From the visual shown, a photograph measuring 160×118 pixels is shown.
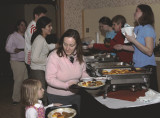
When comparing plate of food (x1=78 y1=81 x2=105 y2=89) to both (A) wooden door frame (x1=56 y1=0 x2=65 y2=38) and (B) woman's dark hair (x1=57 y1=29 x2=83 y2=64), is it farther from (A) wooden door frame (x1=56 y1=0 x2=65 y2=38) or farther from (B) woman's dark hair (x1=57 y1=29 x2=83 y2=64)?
(A) wooden door frame (x1=56 y1=0 x2=65 y2=38)

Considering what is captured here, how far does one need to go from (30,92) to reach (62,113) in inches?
9.9

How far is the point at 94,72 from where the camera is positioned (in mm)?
1860

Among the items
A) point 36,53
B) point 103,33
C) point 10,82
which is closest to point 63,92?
point 36,53

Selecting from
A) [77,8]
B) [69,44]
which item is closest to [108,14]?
[77,8]

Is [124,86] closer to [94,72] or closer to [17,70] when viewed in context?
[94,72]

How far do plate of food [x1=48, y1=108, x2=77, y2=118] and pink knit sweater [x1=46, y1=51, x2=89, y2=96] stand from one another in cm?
22

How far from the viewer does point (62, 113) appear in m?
1.32

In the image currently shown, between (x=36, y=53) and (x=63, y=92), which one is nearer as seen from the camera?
(x=63, y=92)

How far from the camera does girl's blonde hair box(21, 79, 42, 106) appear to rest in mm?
1358

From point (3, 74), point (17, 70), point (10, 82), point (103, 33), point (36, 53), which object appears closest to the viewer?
point (36, 53)

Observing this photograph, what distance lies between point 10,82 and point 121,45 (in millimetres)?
3278

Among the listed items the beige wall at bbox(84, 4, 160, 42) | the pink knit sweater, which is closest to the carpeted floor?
the pink knit sweater

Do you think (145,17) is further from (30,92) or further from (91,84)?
(30,92)

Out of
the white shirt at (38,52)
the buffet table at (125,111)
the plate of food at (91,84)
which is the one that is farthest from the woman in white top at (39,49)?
the buffet table at (125,111)
